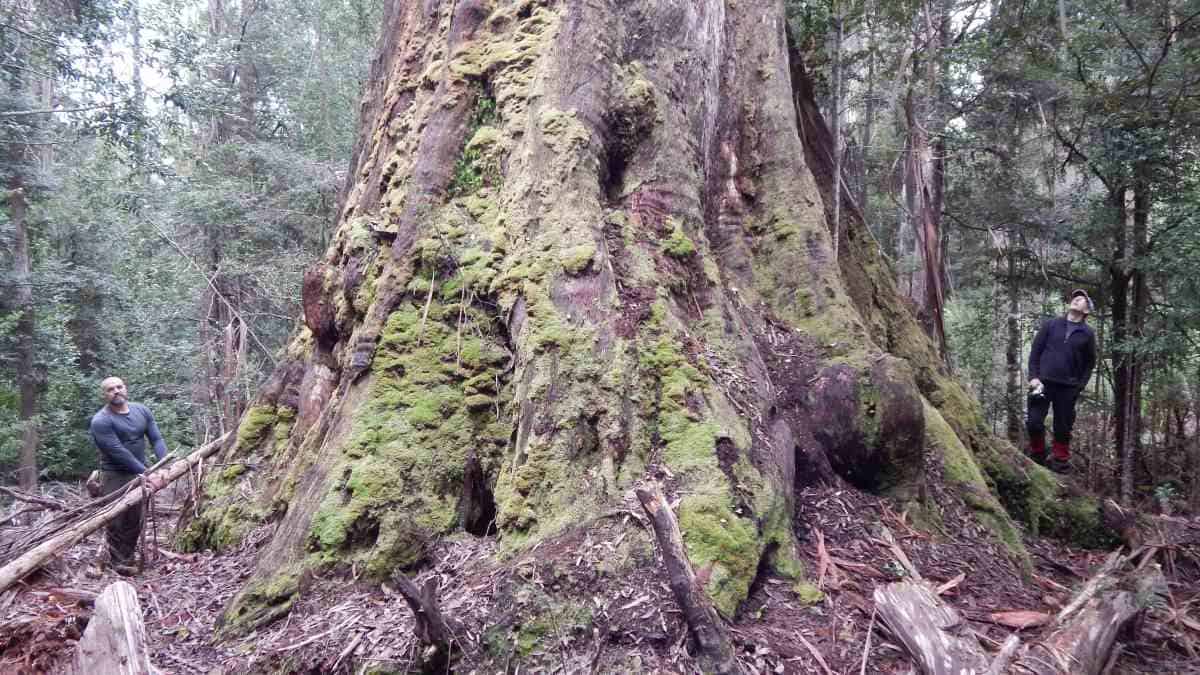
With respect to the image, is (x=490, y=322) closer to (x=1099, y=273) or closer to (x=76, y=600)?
(x=76, y=600)

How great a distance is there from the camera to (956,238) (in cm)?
1320

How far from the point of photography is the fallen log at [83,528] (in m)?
3.92

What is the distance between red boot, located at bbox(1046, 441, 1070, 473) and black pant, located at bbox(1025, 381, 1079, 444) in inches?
2.4

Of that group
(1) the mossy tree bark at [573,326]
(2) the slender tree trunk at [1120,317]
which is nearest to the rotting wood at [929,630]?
(1) the mossy tree bark at [573,326]

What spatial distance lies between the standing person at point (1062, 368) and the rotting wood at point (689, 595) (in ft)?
20.6

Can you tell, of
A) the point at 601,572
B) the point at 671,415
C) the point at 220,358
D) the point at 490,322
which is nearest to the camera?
the point at 601,572

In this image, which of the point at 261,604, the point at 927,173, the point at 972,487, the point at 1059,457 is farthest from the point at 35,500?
the point at 1059,457

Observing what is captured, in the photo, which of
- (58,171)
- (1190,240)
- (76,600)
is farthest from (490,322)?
(58,171)

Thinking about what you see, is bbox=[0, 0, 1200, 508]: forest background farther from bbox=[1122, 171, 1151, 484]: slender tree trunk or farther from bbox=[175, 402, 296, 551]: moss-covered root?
bbox=[175, 402, 296, 551]: moss-covered root

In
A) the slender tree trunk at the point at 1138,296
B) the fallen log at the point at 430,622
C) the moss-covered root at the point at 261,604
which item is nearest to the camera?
the fallen log at the point at 430,622

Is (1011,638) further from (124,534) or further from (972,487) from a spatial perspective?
(124,534)

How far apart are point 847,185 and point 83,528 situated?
7269 millimetres

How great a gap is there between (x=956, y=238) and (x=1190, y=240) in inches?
293

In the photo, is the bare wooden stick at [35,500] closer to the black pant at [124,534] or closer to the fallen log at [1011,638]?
the black pant at [124,534]
